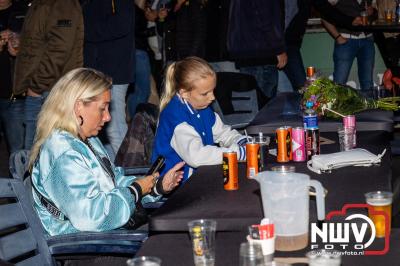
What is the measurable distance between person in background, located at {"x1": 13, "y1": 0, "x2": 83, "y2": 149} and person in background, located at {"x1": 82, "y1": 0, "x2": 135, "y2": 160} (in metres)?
0.34

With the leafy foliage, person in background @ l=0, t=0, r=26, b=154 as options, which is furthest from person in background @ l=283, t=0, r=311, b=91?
the leafy foliage

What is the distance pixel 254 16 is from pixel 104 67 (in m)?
1.47

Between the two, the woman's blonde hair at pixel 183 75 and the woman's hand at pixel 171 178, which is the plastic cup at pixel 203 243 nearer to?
the woman's hand at pixel 171 178

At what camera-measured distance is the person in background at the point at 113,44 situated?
648cm

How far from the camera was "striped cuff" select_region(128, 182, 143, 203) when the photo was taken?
3.56 m

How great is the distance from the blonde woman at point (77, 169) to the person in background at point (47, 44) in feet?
8.21

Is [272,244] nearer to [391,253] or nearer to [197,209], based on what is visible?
[391,253]

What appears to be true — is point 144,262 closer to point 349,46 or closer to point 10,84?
point 10,84

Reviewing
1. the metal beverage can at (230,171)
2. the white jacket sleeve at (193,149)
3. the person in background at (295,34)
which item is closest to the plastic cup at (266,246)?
the metal beverage can at (230,171)

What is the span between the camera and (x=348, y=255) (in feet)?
8.16

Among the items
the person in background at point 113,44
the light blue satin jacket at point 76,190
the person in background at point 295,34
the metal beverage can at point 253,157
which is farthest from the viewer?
the person in background at point 295,34

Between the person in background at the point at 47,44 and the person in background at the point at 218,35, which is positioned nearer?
the person in background at the point at 47,44

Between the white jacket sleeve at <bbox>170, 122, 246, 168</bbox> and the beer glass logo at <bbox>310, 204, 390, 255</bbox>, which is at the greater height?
the beer glass logo at <bbox>310, 204, 390, 255</bbox>

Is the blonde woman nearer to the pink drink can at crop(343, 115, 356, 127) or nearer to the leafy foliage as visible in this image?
the pink drink can at crop(343, 115, 356, 127)
